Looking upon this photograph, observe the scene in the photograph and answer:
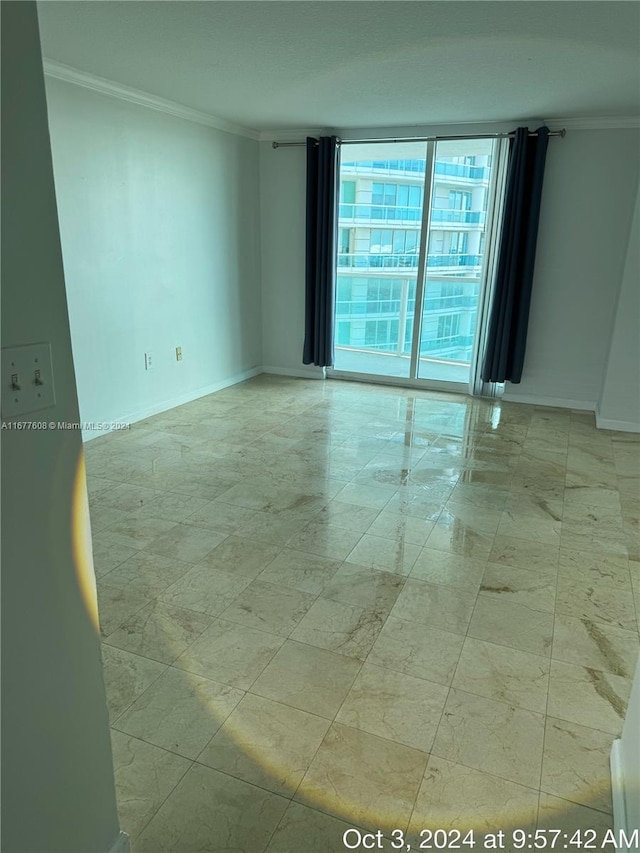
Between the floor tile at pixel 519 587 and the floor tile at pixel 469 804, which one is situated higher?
the floor tile at pixel 519 587

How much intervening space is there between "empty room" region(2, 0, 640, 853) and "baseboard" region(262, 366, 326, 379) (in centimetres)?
5

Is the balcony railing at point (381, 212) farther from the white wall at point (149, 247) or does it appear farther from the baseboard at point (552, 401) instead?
the baseboard at point (552, 401)

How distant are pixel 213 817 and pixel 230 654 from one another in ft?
1.93

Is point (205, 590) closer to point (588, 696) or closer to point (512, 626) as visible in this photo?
point (512, 626)

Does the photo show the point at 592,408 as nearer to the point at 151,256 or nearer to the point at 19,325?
the point at 151,256

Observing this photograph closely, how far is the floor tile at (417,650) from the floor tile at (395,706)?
38 millimetres

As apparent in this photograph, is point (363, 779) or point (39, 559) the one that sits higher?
point (39, 559)

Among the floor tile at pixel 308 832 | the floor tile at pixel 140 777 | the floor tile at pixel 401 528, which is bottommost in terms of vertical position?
the floor tile at pixel 308 832

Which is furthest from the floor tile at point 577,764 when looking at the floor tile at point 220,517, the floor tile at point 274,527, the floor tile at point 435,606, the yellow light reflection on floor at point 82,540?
the floor tile at point 220,517

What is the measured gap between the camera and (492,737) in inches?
65.1

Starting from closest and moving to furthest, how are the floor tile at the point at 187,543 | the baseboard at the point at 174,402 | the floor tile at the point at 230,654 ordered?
1. the floor tile at the point at 230,654
2. the floor tile at the point at 187,543
3. the baseboard at the point at 174,402

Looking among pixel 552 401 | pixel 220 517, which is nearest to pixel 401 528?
pixel 220 517

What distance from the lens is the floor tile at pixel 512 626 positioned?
2051 millimetres

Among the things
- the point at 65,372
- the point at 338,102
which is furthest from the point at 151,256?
the point at 65,372
